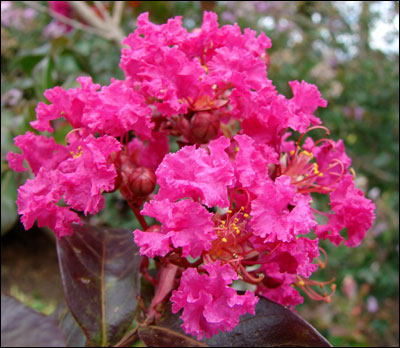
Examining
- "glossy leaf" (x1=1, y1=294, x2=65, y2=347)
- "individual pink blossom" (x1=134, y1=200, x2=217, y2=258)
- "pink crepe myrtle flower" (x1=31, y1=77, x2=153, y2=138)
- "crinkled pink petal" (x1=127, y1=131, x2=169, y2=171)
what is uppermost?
"pink crepe myrtle flower" (x1=31, y1=77, x2=153, y2=138)

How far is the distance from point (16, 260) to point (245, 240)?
3237mm

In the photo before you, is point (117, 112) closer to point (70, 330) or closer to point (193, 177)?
point (193, 177)

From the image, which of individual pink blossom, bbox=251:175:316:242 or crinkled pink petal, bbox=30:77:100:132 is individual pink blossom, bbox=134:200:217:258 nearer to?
individual pink blossom, bbox=251:175:316:242

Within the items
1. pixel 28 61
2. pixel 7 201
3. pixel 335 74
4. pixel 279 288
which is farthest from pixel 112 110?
pixel 335 74

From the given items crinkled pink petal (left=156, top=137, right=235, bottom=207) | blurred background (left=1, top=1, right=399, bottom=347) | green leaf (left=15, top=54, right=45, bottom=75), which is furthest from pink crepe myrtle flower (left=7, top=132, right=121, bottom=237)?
green leaf (left=15, top=54, right=45, bottom=75)

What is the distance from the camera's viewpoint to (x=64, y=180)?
65 cm

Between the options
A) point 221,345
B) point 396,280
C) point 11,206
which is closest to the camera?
point 221,345

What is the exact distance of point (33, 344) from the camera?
1.95 ft

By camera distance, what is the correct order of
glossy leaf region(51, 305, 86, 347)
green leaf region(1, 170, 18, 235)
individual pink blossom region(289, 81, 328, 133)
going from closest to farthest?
individual pink blossom region(289, 81, 328, 133)
glossy leaf region(51, 305, 86, 347)
green leaf region(1, 170, 18, 235)

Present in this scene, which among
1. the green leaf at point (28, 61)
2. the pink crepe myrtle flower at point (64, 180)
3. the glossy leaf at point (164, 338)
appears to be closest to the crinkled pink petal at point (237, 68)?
the pink crepe myrtle flower at point (64, 180)

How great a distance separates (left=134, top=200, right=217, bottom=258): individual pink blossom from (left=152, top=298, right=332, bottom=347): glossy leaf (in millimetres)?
201

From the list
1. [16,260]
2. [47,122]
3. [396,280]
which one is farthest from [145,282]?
[16,260]

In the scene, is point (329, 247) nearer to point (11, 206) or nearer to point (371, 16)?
point (371, 16)

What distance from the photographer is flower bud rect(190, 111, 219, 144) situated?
76 centimetres
